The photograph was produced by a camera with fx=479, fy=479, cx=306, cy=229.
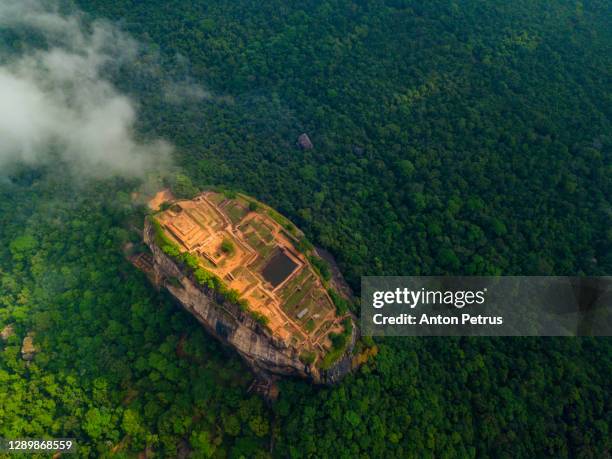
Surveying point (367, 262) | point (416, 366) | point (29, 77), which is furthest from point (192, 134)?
point (416, 366)

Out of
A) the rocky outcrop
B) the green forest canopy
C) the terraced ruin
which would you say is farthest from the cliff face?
the rocky outcrop

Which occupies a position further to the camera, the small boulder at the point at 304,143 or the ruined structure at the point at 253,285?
the small boulder at the point at 304,143

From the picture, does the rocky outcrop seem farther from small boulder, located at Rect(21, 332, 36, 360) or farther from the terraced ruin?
the terraced ruin

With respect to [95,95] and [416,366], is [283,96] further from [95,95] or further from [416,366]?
[416,366]

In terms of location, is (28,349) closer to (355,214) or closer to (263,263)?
(263,263)

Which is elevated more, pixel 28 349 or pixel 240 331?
pixel 240 331

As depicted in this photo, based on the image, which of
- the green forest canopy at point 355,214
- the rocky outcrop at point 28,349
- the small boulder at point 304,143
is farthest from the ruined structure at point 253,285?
the small boulder at point 304,143

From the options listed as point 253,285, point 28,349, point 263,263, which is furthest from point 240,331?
point 28,349

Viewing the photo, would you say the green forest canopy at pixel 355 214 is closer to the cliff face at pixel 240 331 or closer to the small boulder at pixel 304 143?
the small boulder at pixel 304 143
